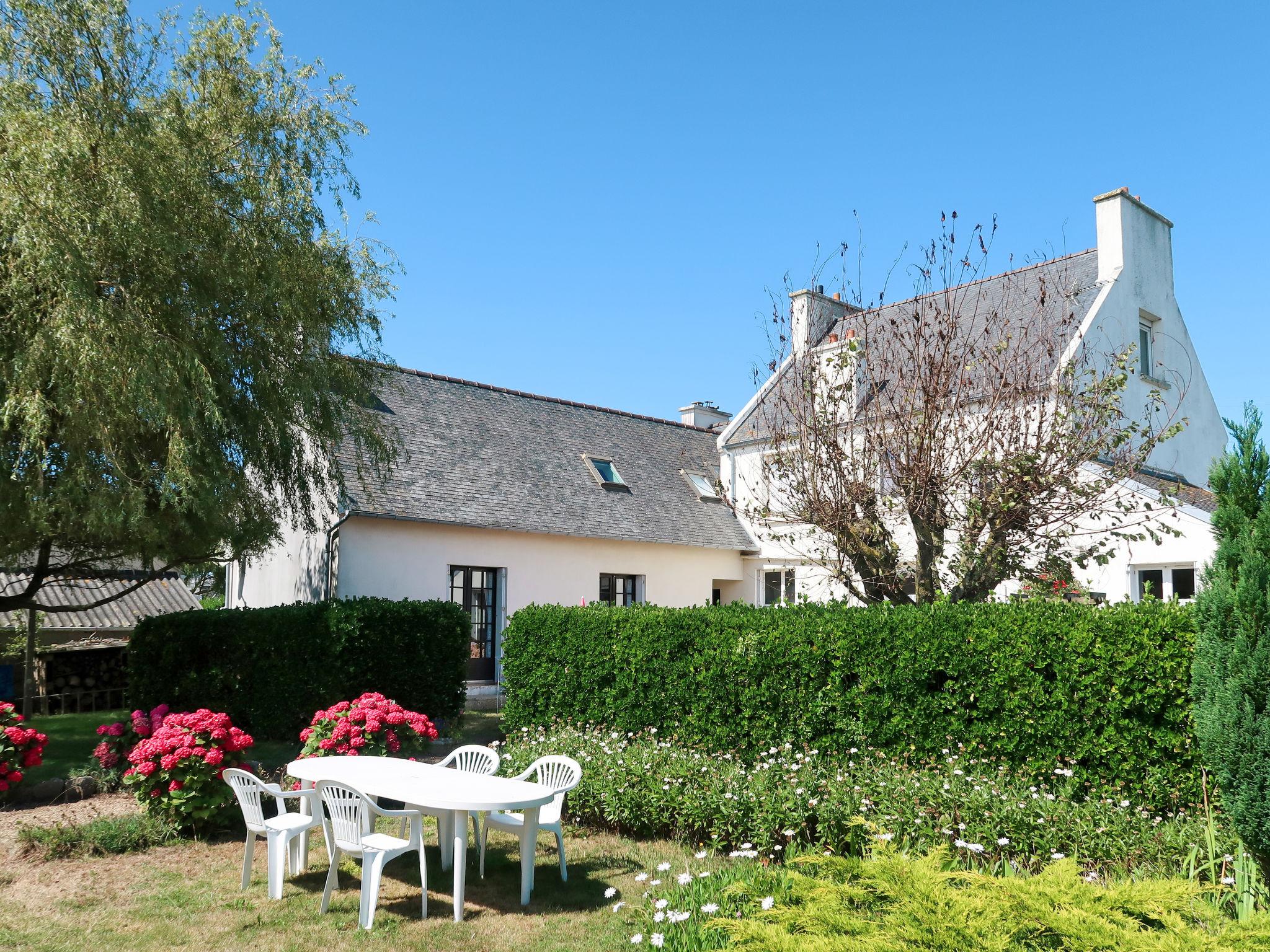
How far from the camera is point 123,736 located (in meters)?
9.76

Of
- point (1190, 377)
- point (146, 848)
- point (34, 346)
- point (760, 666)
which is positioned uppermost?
point (1190, 377)

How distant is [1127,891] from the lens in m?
4.27

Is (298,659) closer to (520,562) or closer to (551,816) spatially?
(520,562)

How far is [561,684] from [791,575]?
11988 mm

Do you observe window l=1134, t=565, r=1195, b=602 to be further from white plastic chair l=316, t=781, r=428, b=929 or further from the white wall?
white plastic chair l=316, t=781, r=428, b=929

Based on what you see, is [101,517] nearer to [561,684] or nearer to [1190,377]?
[561,684]

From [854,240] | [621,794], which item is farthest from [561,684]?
[854,240]

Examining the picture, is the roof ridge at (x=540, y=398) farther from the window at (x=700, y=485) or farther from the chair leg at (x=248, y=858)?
the chair leg at (x=248, y=858)

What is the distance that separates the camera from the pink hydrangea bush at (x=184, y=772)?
7.89m

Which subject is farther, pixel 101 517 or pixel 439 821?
pixel 101 517

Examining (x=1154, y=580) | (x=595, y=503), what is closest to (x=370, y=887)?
(x=1154, y=580)

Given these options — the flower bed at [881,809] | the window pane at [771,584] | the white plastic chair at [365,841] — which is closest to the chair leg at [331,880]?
the white plastic chair at [365,841]

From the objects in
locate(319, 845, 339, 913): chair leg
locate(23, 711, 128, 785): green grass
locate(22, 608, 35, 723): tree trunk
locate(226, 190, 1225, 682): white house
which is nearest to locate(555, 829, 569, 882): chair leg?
locate(319, 845, 339, 913): chair leg

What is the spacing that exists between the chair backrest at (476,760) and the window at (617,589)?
11.4 metres
